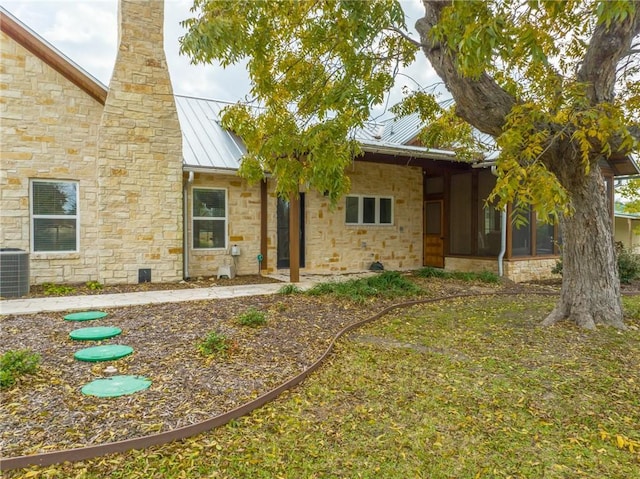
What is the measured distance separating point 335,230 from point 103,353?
7508 millimetres

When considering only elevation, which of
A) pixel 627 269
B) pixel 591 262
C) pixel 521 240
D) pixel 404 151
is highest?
pixel 404 151

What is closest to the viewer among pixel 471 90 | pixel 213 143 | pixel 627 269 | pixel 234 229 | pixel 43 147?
pixel 471 90

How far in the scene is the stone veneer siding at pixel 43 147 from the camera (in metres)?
7.15

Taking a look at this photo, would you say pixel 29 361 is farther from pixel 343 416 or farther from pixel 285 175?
pixel 285 175

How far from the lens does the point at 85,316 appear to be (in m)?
5.30

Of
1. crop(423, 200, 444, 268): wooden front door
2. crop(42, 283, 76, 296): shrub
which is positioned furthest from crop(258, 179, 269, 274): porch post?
crop(423, 200, 444, 268): wooden front door

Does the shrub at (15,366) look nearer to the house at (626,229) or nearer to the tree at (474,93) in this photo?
the tree at (474,93)

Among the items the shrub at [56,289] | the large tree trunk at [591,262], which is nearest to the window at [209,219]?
the shrub at [56,289]

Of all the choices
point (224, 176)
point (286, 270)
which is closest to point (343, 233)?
point (286, 270)

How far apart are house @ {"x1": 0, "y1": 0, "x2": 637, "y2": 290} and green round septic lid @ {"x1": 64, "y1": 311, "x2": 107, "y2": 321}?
2.40 meters

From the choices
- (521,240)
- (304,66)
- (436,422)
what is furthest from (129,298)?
(521,240)

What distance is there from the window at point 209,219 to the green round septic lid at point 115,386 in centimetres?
594

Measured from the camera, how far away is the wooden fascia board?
694 cm

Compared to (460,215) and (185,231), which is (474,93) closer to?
(185,231)
